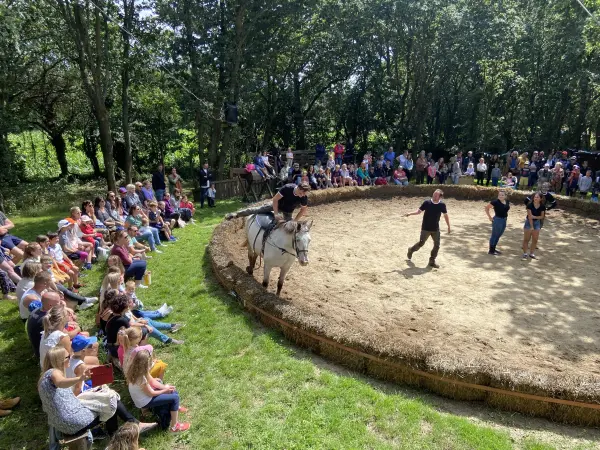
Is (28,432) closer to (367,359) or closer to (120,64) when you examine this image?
(367,359)

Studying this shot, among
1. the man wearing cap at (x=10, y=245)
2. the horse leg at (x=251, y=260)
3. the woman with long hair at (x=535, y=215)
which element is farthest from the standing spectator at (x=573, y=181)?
the man wearing cap at (x=10, y=245)

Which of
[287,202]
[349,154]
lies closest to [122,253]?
[287,202]

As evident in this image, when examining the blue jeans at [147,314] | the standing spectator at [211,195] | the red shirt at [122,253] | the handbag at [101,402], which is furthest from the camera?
the standing spectator at [211,195]

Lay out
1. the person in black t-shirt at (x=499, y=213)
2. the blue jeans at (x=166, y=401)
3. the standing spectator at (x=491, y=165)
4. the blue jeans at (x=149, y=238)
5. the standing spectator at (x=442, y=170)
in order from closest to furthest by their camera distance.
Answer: the blue jeans at (x=166, y=401) < the person in black t-shirt at (x=499, y=213) < the blue jeans at (x=149, y=238) < the standing spectator at (x=491, y=165) < the standing spectator at (x=442, y=170)

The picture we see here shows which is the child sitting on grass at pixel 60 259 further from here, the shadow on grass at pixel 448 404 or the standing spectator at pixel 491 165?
the standing spectator at pixel 491 165

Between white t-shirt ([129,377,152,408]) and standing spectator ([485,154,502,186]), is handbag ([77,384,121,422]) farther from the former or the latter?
standing spectator ([485,154,502,186])

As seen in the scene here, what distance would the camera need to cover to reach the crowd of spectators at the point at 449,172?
18.8 meters

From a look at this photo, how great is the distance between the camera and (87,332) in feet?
22.0

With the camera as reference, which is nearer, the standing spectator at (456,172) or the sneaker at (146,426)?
the sneaker at (146,426)

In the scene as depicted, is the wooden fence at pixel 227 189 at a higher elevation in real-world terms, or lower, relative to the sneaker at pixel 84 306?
higher

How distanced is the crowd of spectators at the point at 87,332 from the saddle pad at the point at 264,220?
8.06ft

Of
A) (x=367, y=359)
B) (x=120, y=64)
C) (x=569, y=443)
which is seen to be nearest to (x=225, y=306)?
(x=367, y=359)

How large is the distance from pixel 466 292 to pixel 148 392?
6782 millimetres

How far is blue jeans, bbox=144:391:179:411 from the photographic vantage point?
15.8 feet
